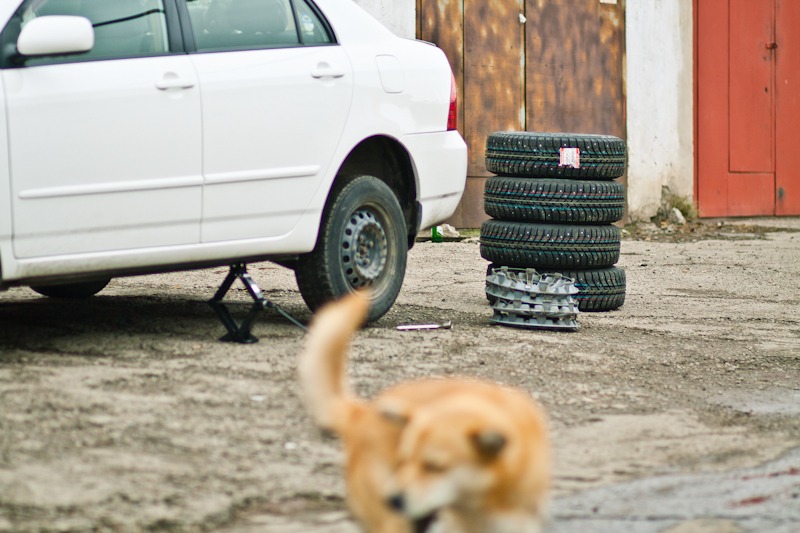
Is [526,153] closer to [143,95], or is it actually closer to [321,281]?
[321,281]

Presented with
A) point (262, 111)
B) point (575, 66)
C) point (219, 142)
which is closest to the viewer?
point (219, 142)

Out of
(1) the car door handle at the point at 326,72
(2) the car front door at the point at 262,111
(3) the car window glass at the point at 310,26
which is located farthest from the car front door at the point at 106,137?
(3) the car window glass at the point at 310,26

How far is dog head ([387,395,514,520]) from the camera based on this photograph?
2.42 meters

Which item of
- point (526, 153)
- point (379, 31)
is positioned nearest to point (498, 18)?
point (526, 153)

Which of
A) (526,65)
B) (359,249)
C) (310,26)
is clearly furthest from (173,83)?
(526,65)

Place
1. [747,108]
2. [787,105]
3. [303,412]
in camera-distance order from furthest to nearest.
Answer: [787,105]
[747,108]
[303,412]

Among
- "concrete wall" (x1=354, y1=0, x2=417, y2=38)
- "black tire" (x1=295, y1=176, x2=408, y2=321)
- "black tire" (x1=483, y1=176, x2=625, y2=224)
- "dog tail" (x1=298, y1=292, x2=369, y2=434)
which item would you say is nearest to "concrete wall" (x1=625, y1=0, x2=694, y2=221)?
"concrete wall" (x1=354, y1=0, x2=417, y2=38)

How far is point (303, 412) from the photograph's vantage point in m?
4.74

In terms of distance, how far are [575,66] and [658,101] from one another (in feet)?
4.76

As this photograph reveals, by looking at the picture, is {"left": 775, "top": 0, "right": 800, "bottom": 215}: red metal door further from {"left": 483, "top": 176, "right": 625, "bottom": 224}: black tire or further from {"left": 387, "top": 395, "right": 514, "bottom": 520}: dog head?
{"left": 387, "top": 395, "right": 514, "bottom": 520}: dog head

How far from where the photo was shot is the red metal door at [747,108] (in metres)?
15.2

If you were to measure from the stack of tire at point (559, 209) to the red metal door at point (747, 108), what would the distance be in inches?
310

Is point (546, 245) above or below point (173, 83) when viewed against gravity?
below

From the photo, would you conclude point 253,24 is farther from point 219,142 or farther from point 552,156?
point 552,156
